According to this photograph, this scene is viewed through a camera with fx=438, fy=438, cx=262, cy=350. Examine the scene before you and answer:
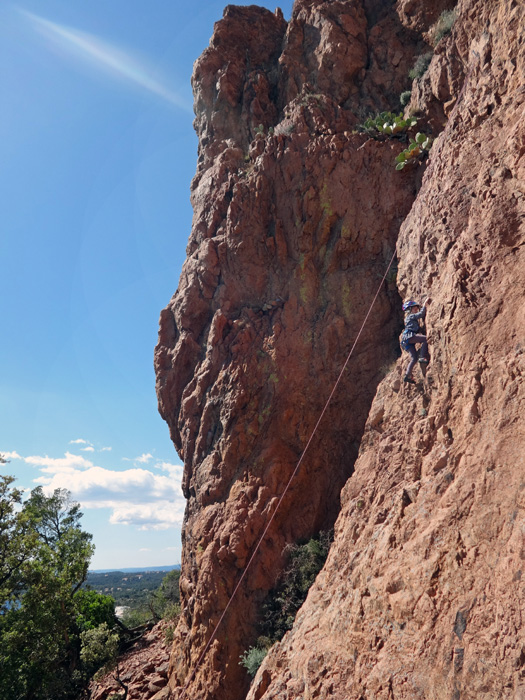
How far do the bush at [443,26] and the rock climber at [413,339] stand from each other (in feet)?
32.2

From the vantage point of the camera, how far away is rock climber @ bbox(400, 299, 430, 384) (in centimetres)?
967

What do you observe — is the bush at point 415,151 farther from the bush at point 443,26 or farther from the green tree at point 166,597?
the green tree at point 166,597

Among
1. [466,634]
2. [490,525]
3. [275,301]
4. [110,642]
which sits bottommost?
[110,642]

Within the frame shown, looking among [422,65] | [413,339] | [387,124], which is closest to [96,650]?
[413,339]

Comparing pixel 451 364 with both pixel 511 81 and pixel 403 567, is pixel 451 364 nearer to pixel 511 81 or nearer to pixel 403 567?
pixel 403 567

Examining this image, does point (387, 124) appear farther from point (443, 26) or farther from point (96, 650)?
point (96, 650)

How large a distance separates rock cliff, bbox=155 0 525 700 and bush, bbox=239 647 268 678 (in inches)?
17.5

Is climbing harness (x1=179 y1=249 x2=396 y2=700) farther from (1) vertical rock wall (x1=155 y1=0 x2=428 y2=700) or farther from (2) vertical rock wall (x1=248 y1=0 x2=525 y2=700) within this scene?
(2) vertical rock wall (x1=248 y1=0 x2=525 y2=700)

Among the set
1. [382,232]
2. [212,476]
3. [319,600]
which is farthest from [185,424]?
[382,232]

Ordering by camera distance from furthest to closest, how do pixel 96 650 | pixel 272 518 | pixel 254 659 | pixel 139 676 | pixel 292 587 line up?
pixel 139 676
pixel 96 650
pixel 272 518
pixel 292 587
pixel 254 659

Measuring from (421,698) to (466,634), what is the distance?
1.22m

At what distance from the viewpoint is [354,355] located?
1352cm

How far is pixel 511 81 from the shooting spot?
29.8ft

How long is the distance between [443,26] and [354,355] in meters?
11.2
